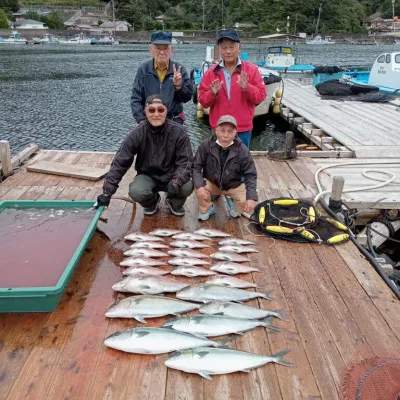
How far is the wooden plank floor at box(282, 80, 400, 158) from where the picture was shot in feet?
26.8

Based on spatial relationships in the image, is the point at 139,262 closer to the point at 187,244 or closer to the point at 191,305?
the point at 187,244

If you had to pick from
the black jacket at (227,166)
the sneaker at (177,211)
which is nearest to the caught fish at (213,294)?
the black jacket at (227,166)

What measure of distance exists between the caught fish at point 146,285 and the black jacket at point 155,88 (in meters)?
2.38

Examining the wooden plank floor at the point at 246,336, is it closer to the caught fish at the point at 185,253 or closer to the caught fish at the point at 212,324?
the caught fish at the point at 212,324

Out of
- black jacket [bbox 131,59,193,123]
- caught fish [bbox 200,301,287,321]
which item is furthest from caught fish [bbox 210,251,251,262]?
black jacket [bbox 131,59,193,123]

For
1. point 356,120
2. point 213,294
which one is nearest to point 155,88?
point 213,294

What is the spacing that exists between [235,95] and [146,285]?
2.74m

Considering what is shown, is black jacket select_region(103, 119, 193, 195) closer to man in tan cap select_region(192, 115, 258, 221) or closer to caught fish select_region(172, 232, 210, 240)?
man in tan cap select_region(192, 115, 258, 221)

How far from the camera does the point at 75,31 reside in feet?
299

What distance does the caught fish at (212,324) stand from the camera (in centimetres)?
277

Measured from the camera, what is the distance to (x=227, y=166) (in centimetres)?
447

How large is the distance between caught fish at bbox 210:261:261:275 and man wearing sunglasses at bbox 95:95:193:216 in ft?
3.77

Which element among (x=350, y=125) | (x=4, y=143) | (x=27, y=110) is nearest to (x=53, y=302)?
(x=4, y=143)

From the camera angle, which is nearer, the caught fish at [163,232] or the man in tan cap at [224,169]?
the caught fish at [163,232]
